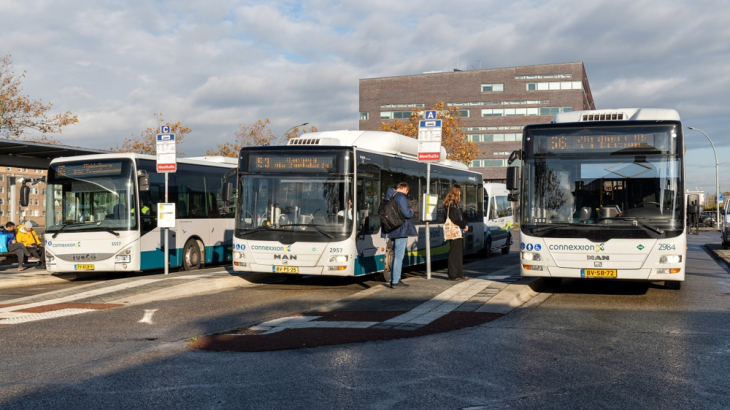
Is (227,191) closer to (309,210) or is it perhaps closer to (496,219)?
(309,210)

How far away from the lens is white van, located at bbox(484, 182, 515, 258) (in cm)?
2389

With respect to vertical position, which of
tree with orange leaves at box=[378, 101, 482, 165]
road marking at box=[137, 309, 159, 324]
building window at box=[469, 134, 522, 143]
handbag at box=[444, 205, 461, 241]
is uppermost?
building window at box=[469, 134, 522, 143]

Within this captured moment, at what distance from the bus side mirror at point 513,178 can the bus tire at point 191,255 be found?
Result: 9.19 meters

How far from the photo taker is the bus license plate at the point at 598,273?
1139 cm

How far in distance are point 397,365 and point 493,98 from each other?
7995 centimetres

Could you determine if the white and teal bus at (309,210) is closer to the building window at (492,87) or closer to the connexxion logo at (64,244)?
the connexxion logo at (64,244)

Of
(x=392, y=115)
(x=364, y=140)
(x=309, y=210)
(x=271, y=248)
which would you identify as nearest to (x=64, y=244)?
(x=271, y=248)

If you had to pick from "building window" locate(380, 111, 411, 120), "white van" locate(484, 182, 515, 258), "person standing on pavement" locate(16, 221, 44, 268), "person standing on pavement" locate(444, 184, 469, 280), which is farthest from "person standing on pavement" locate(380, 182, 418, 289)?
"building window" locate(380, 111, 411, 120)

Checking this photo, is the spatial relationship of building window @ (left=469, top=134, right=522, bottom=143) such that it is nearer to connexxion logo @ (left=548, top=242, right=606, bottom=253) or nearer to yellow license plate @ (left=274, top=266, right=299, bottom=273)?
yellow license plate @ (left=274, top=266, right=299, bottom=273)

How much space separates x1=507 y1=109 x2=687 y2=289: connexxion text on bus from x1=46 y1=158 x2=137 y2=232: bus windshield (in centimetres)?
845

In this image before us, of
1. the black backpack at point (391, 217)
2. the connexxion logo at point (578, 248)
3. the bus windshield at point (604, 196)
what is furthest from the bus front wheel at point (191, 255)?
the connexxion logo at point (578, 248)

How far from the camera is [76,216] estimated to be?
15.8 m

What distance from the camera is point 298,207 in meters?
13.2

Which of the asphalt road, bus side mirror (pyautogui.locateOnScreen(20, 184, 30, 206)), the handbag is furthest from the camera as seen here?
bus side mirror (pyautogui.locateOnScreen(20, 184, 30, 206))
